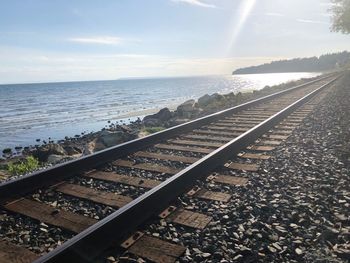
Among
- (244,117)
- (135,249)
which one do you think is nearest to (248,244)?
(135,249)

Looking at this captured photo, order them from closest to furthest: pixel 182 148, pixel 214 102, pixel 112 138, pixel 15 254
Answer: pixel 15 254
pixel 182 148
pixel 112 138
pixel 214 102

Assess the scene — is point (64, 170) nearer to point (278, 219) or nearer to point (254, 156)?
point (278, 219)

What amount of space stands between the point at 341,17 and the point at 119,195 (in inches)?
1840

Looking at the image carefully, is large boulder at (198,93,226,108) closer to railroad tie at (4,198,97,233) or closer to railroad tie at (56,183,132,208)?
railroad tie at (56,183,132,208)

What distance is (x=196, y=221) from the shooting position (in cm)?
355

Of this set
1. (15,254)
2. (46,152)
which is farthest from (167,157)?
(46,152)

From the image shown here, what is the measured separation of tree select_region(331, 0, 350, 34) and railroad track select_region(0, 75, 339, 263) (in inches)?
1654

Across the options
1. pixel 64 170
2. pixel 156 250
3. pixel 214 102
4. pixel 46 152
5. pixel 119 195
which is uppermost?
pixel 64 170

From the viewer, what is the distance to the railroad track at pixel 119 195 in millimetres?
2949

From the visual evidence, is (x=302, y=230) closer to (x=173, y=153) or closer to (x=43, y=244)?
(x=43, y=244)

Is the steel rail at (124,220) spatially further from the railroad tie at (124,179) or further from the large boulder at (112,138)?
the large boulder at (112,138)

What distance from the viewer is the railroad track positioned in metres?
2.95

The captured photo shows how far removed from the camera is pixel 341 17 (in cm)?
4262

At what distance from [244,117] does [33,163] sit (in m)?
6.82
